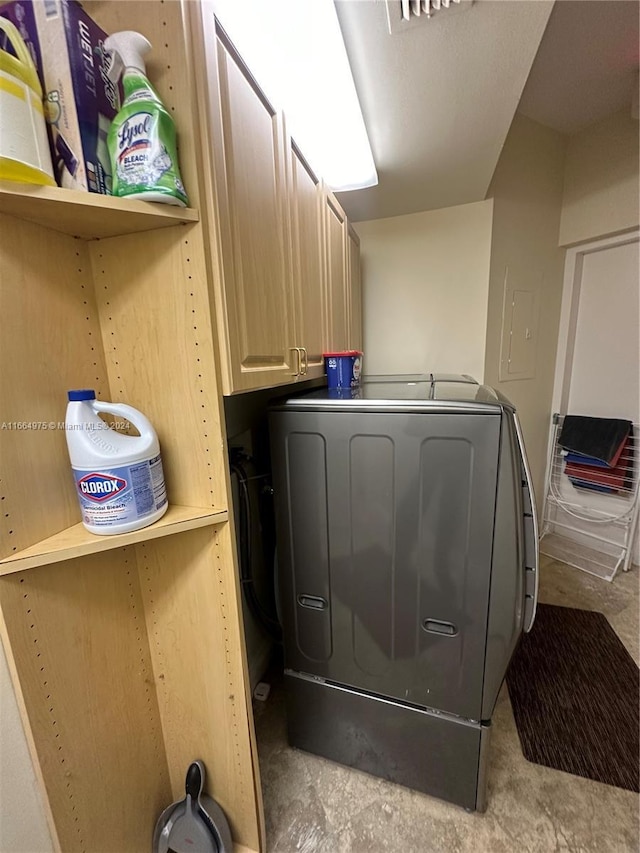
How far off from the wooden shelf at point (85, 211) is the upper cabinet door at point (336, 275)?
897 mm

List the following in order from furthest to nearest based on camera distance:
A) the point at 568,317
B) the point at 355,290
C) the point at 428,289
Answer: the point at 568,317 < the point at 428,289 < the point at 355,290

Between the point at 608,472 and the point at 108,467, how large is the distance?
322 cm

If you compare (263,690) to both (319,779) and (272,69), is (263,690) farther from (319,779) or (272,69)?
(272,69)

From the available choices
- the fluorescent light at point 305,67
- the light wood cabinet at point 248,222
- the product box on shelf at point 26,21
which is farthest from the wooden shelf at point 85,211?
the fluorescent light at point 305,67

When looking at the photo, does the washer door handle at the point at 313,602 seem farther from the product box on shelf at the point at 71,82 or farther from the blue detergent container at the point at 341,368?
the product box on shelf at the point at 71,82

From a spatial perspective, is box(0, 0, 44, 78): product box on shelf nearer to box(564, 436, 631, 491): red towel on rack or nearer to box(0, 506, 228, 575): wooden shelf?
box(0, 506, 228, 575): wooden shelf

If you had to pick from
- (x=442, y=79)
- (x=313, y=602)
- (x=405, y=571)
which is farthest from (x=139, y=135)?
(x=313, y=602)

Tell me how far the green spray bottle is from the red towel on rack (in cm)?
311

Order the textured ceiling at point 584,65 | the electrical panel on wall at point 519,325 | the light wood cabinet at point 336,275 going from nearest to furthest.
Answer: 1. the light wood cabinet at point 336,275
2. the textured ceiling at point 584,65
3. the electrical panel on wall at point 519,325

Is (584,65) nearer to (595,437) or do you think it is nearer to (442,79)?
(442,79)

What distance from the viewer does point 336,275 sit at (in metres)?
1.67

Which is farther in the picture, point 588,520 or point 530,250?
point 588,520

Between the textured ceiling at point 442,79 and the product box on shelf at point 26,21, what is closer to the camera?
the product box on shelf at point 26,21

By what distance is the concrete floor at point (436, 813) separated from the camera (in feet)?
3.79
